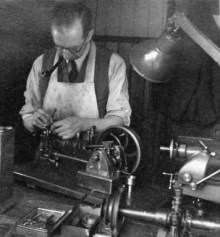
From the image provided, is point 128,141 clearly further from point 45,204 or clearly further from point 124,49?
point 124,49

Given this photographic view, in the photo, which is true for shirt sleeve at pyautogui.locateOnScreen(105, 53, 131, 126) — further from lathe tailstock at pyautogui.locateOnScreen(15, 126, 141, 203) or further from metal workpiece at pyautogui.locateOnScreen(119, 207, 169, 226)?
metal workpiece at pyautogui.locateOnScreen(119, 207, 169, 226)

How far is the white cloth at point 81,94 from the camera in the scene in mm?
2855

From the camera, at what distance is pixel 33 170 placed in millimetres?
2229

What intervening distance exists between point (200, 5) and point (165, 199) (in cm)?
199

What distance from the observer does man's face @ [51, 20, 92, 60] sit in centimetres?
259

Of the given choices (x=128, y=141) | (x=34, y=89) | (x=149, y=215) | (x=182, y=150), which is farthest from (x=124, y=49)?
(x=149, y=215)

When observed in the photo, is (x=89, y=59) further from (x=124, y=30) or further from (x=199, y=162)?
(x=199, y=162)

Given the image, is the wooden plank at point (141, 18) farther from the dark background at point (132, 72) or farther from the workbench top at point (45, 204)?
the workbench top at point (45, 204)

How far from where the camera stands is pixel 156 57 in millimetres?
1633

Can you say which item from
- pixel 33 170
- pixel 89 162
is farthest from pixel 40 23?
pixel 89 162

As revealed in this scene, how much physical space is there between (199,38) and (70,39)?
1.31 meters

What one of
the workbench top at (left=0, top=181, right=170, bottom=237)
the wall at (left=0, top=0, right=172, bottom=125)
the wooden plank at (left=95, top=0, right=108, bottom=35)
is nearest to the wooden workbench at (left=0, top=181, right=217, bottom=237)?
the workbench top at (left=0, top=181, right=170, bottom=237)

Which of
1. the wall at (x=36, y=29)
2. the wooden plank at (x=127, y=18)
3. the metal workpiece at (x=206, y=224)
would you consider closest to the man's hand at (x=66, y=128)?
the wall at (x=36, y=29)

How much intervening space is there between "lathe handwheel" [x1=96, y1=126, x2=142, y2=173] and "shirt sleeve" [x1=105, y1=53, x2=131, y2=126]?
57 cm
